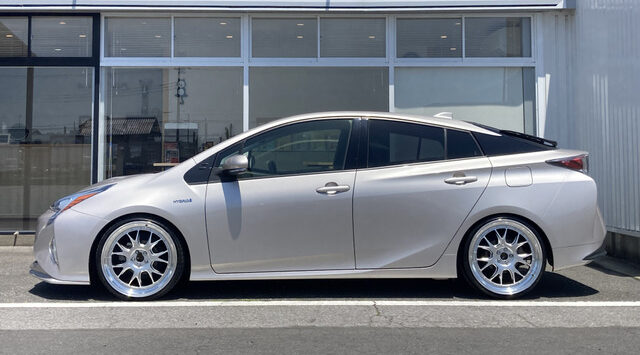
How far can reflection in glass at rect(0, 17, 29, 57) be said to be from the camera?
8867 millimetres

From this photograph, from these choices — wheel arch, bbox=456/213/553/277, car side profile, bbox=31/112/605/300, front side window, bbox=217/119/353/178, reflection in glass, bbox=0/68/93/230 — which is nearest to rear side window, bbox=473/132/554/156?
car side profile, bbox=31/112/605/300

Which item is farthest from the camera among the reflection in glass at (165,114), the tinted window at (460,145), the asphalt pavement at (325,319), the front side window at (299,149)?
the reflection in glass at (165,114)

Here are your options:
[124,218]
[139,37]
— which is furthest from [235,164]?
[139,37]

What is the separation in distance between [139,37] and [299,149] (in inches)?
202

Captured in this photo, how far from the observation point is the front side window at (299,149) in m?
4.97

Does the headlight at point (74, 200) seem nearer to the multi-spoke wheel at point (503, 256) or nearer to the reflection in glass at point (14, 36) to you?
the multi-spoke wheel at point (503, 256)

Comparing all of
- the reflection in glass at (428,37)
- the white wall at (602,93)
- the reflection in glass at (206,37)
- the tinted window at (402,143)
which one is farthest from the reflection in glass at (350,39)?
the tinted window at (402,143)

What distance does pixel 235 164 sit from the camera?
15.6ft

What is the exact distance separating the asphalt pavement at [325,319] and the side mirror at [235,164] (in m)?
1.14

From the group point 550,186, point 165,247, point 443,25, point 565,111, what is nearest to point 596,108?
point 565,111

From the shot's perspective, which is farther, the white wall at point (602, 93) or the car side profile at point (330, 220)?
the white wall at point (602, 93)

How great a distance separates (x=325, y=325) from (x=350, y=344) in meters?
0.49

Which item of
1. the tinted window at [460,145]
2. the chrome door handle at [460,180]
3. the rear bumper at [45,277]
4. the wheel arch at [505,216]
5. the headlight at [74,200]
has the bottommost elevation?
the rear bumper at [45,277]

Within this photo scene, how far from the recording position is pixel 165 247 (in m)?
4.87
